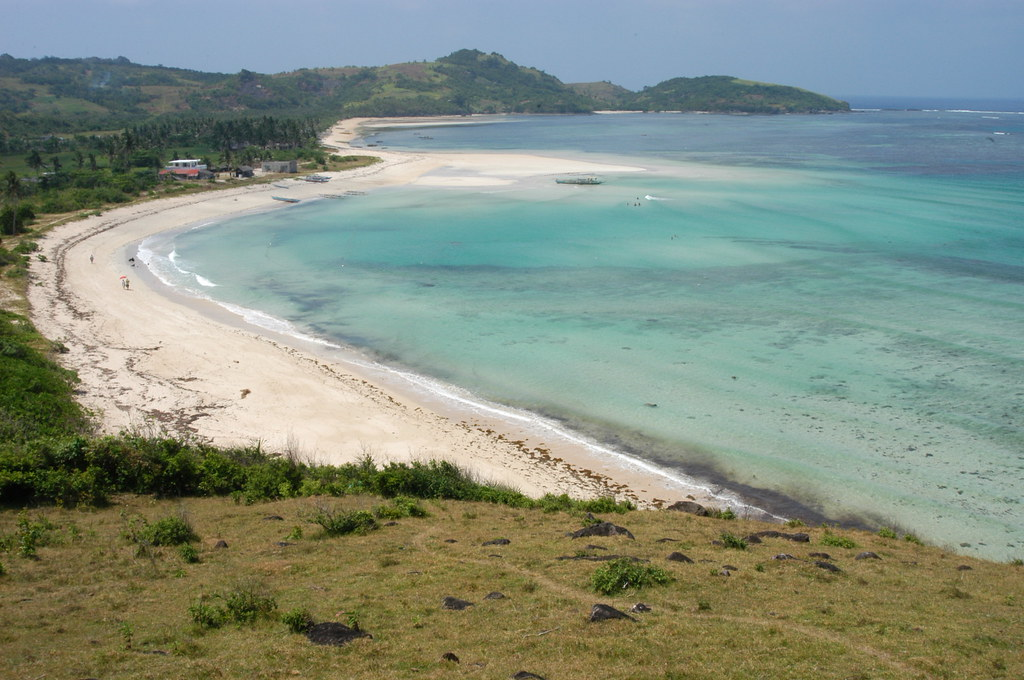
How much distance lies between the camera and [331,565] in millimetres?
14570

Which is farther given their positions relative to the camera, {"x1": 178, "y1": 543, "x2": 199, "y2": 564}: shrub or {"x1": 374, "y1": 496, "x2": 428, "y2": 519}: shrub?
{"x1": 374, "y1": 496, "x2": 428, "y2": 519}: shrub

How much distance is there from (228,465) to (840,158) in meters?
123

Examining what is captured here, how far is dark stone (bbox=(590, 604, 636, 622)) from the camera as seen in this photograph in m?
11.4

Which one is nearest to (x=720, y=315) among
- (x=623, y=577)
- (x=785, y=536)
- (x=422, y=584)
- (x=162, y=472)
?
(x=785, y=536)

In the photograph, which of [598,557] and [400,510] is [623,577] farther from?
[400,510]

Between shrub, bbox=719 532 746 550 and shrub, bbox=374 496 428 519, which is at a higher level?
shrub, bbox=719 532 746 550

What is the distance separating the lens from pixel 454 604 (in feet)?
40.7

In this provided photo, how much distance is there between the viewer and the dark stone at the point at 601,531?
658 inches

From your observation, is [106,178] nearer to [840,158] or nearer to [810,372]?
[810,372]

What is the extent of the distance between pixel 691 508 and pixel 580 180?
78.9 m

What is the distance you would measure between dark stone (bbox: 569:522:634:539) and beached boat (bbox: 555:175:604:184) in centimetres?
8055

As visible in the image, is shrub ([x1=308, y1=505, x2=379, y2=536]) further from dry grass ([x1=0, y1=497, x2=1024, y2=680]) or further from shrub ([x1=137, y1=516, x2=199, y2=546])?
shrub ([x1=137, y1=516, x2=199, y2=546])

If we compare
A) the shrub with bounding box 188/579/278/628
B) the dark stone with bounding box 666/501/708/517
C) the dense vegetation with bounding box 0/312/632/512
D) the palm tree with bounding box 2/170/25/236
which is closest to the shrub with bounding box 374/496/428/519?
the dense vegetation with bounding box 0/312/632/512

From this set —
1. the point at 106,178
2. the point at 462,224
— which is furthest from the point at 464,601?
the point at 106,178
